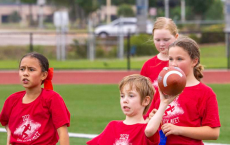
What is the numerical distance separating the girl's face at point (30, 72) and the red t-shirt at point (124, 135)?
3.19 ft

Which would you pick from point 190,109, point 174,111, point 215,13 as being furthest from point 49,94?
point 215,13

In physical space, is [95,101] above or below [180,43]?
below

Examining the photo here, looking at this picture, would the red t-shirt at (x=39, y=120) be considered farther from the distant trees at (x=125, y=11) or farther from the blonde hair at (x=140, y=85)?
the distant trees at (x=125, y=11)

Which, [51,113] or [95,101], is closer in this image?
[51,113]

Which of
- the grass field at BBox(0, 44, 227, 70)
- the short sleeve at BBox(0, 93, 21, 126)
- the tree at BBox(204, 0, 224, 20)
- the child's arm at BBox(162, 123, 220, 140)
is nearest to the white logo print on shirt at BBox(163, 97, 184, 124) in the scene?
the child's arm at BBox(162, 123, 220, 140)

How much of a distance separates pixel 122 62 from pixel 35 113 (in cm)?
2365

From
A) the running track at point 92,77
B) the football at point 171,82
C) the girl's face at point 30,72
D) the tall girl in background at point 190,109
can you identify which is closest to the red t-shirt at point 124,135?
the tall girl in background at point 190,109

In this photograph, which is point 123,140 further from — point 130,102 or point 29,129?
point 29,129

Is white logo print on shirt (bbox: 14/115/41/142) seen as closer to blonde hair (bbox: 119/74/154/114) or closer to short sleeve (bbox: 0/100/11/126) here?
short sleeve (bbox: 0/100/11/126)

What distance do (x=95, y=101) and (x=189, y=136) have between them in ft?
29.4

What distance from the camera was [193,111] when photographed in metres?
4.48

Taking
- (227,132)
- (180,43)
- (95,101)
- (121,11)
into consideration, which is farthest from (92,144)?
(121,11)

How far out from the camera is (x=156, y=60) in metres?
6.14

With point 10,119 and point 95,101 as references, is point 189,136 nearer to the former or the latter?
point 10,119
